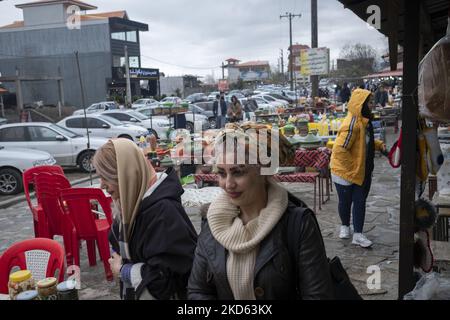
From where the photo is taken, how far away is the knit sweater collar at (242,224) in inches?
77.0

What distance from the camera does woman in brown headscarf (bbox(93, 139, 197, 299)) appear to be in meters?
2.43

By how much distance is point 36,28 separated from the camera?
4788cm

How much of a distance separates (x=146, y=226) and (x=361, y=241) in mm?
3909

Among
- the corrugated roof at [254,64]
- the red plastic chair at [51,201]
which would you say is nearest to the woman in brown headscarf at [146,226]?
the red plastic chair at [51,201]

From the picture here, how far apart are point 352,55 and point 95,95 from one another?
38.9 meters

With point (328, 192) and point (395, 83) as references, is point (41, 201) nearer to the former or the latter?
point (328, 192)

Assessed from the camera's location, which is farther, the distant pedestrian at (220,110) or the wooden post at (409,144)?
the distant pedestrian at (220,110)

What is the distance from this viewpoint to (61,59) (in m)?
47.3

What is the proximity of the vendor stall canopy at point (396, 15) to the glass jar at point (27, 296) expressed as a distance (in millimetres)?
2888

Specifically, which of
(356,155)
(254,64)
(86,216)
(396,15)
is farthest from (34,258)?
(254,64)

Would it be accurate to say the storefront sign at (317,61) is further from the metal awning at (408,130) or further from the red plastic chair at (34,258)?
the red plastic chair at (34,258)

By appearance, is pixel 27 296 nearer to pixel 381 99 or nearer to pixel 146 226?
pixel 146 226
